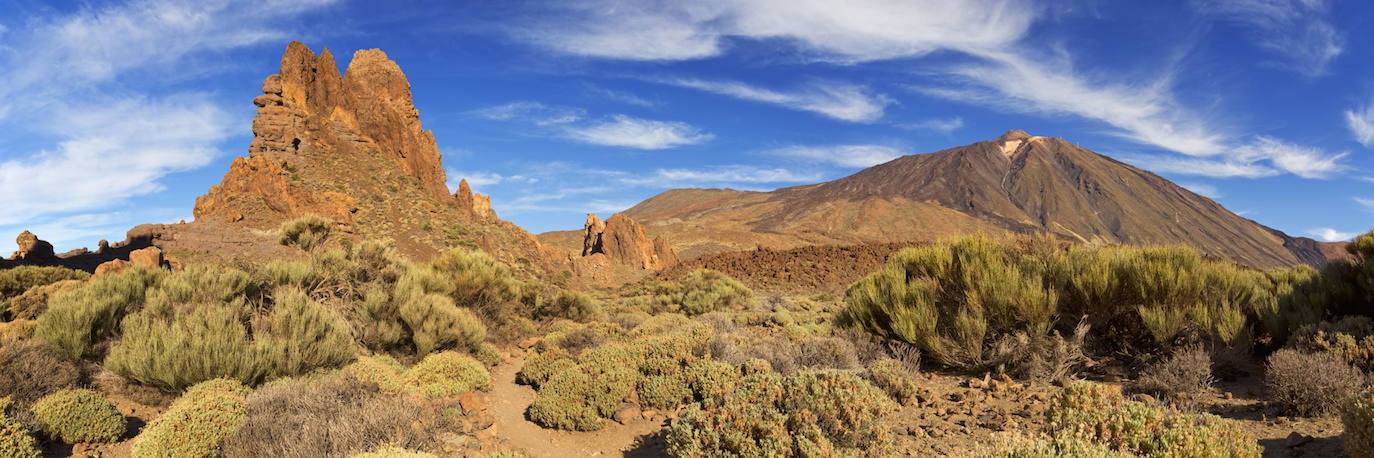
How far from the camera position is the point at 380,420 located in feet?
15.5

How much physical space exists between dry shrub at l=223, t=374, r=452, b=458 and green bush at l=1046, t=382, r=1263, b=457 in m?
4.57

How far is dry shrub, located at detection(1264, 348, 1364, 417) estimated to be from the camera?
488 centimetres

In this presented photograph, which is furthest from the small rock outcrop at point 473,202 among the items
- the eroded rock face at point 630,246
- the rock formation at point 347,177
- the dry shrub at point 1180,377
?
the dry shrub at point 1180,377

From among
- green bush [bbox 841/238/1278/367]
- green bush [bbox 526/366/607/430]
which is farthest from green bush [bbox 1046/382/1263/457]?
green bush [bbox 526/366/607/430]

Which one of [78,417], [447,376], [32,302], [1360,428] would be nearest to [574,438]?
[447,376]

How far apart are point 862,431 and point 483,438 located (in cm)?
337

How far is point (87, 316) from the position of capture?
6730mm

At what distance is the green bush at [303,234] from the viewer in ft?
47.7

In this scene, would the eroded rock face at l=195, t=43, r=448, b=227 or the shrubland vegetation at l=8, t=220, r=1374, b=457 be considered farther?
the eroded rock face at l=195, t=43, r=448, b=227

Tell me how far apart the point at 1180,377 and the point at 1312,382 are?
97 centimetres

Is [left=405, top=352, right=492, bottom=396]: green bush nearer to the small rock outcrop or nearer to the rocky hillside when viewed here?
the small rock outcrop

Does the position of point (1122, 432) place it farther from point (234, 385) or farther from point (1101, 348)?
point (234, 385)

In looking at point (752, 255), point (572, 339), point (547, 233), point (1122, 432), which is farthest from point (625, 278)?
point (547, 233)

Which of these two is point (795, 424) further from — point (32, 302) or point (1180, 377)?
point (32, 302)
